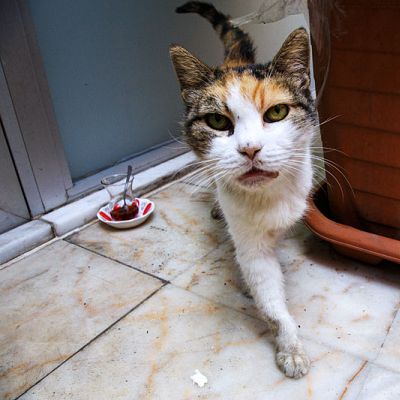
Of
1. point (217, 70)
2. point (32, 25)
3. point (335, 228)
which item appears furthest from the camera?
point (32, 25)

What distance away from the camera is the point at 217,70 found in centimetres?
101

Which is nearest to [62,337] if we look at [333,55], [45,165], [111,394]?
[111,394]

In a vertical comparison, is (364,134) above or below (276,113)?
below

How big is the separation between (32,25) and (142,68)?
0.55 m

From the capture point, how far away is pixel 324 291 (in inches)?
46.6

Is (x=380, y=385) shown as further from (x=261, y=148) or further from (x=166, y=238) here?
(x=166, y=238)

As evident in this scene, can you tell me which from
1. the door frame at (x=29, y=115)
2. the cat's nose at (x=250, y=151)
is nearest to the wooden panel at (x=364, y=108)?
the cat's nose at (x=250, y=151)

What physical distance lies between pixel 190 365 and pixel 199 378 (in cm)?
4

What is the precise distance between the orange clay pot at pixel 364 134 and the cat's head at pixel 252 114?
0.12 metres

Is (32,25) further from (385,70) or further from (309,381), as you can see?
(309,381)

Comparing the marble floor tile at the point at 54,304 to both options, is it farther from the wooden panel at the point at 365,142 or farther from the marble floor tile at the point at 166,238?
the wooden panel at the point at 365,142

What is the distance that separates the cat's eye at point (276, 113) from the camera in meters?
0.89

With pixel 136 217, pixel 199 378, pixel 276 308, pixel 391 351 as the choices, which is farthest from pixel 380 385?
pixel 136 217

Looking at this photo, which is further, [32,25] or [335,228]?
[32,25]
